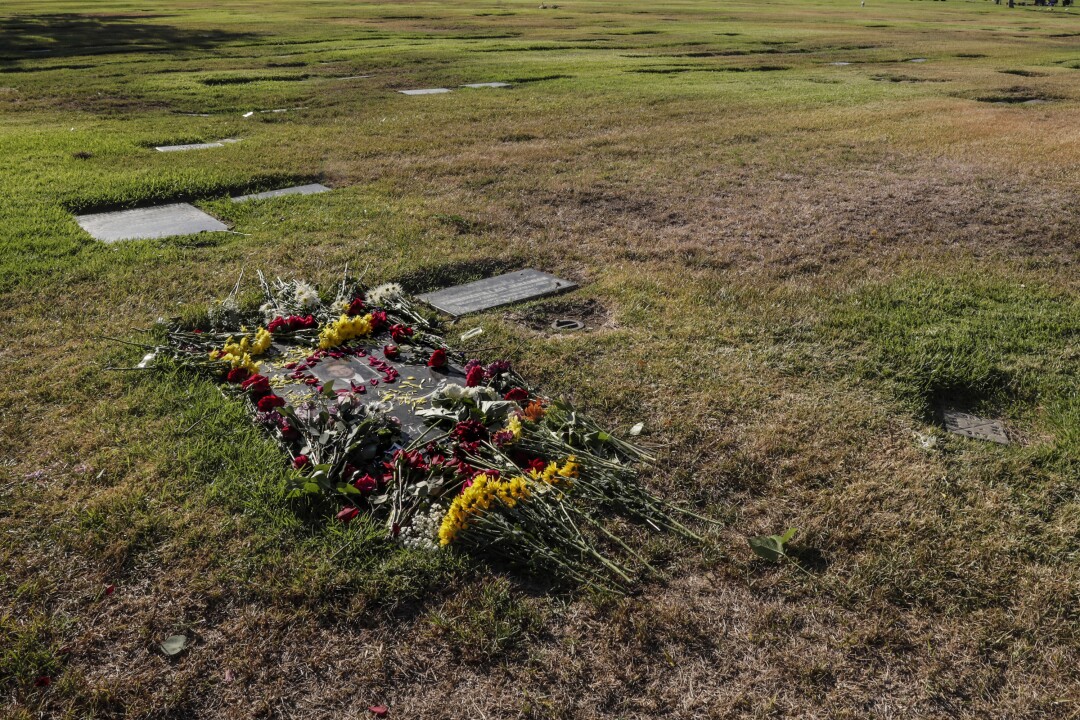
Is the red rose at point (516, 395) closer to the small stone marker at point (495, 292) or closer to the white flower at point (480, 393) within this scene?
the white flower at point (480, 393)

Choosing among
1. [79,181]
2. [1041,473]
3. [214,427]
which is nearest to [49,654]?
[214,427]

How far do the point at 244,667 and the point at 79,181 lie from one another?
687 centimetres

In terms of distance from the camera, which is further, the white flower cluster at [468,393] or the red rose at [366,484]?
the white flower cluster at [468,393]

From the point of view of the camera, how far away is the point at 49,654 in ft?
8.33

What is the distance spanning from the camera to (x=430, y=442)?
11.6ft

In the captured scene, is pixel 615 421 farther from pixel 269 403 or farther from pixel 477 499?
pixel 269 403

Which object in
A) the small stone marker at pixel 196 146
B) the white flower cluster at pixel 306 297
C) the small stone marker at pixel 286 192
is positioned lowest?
the white flower cluster at pixel 306 297

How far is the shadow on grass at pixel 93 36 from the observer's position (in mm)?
19781

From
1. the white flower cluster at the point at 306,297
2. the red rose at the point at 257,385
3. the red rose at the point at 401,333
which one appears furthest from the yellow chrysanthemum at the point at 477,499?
the white flower cluster at the point at 306,297

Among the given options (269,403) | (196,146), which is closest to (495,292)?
(269,403)

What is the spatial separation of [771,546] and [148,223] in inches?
232

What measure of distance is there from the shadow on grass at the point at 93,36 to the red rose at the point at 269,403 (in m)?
18.9

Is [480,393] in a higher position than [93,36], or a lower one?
lower

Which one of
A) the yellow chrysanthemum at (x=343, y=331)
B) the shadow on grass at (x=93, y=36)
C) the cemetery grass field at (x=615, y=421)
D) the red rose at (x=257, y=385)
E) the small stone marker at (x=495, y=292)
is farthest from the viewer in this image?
the shadow on grass at (x=93, y=36)
